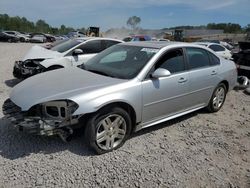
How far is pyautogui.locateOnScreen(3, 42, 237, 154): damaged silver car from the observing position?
130 inches

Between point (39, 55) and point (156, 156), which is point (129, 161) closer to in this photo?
point (156, 156)

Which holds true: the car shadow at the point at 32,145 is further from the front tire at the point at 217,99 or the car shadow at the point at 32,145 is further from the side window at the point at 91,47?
the side window at the point at 91,47

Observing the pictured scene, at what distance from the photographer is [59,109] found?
3324 millimetres

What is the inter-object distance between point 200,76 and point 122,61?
5.03ft

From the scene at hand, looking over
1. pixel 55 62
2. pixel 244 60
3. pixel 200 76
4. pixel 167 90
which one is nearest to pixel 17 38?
pixel 55 62

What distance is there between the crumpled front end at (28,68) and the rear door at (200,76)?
3.92 metres

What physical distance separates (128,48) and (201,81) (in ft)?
4.96

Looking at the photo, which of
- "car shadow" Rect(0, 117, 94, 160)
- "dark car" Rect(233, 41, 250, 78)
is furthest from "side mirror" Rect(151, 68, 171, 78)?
"dark car" Rect(233, 41, 250, 78)

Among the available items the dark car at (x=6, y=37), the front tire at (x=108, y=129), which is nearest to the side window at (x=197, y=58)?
the front tire at (x=108, y=129)

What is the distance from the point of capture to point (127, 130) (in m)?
3.79

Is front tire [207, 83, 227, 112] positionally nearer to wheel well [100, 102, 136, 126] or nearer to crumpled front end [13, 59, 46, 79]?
wheel well [100, 102, 136, 126]

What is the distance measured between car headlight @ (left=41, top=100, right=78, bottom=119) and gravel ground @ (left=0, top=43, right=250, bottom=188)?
57cm

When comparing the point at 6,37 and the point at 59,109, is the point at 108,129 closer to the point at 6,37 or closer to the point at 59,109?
the point at 59,109

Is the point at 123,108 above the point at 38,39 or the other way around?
the other way around
